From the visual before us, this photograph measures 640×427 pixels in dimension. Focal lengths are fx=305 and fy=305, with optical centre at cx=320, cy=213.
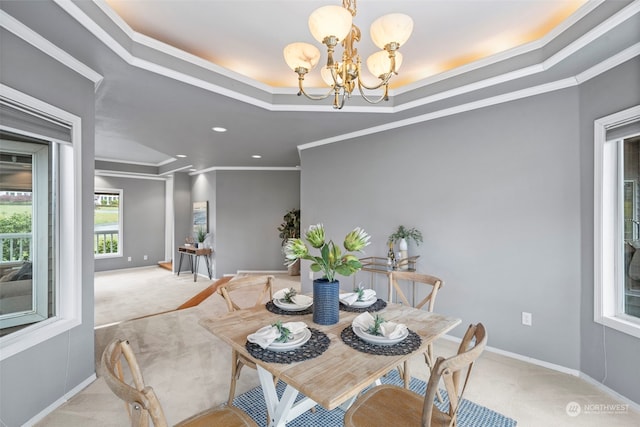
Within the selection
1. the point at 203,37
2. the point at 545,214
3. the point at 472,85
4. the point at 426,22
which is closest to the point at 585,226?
the point at 545,214

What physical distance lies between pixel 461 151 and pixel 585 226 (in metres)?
1.22

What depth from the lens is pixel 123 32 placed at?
2055 mm

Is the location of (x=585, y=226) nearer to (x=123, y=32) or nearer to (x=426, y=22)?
(x=426, y=22)

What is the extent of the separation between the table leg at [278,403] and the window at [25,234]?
5.75 ft

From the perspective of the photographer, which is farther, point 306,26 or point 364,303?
point 306,26

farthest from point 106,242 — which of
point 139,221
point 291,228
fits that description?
Answer: point 291,228

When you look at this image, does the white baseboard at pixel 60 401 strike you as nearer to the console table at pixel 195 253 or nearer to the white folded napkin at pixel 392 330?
the white folded napkin at pixel 392 330

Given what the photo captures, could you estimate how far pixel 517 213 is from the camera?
279 centimetres

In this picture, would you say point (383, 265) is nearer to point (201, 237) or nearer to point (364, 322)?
point (364, 322)

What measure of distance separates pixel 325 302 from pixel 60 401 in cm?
205

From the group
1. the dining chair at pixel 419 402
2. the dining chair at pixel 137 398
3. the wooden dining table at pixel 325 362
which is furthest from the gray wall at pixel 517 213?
the dining chair at pixel 137 398

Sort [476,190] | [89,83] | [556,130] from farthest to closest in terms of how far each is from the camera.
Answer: [476,190]
[556,130]
[89,83]

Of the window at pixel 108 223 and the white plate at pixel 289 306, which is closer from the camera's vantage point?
the white plate at pixel 289 306

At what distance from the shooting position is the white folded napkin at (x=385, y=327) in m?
1.47
